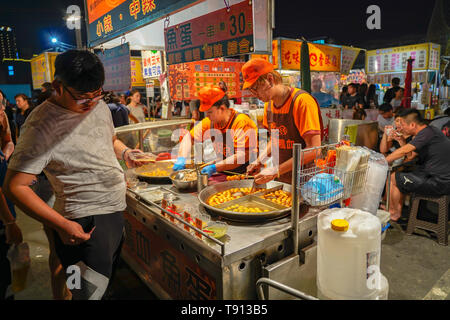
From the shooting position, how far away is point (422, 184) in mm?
3914

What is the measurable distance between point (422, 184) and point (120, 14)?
4.65m

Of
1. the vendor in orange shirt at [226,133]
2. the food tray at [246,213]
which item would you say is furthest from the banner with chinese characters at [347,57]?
the food tray at [246,213]

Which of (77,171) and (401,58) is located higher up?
(401,58)

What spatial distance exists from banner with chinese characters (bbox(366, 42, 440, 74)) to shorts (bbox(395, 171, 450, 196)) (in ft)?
33.0

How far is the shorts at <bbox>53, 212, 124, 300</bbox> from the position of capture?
1711 millimetres

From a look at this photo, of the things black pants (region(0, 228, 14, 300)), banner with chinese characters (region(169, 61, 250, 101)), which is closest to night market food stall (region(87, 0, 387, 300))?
black pants (region(0, 228, 14, 300))

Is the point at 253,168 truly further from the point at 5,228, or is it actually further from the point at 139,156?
the point at 5,228

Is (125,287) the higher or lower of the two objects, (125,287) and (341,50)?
the lower

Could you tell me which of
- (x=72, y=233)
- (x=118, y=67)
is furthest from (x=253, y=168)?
(x=118, y=67)

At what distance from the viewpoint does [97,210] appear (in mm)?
1732

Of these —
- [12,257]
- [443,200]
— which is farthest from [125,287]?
[443,200]

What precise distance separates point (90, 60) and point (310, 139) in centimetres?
169

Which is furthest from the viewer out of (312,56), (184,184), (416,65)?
(416,65)
